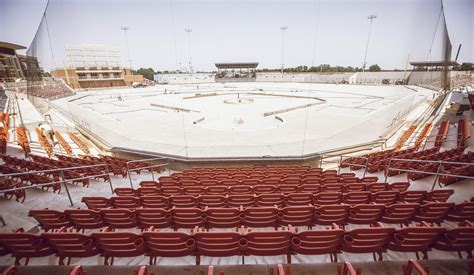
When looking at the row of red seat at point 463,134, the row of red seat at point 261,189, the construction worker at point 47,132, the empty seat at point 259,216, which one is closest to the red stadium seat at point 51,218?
the row of red seat at point 261,189

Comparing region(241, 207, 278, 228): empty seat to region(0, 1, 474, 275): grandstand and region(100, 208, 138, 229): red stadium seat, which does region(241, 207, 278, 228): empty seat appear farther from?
region(100, 208, 138, 229): red stadium seat

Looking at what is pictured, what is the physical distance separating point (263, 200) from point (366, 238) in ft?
6.92

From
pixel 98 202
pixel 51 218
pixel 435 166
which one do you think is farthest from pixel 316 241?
pixel 435 166

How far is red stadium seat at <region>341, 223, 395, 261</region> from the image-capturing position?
9.54 feet

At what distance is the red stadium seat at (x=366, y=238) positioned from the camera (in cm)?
291

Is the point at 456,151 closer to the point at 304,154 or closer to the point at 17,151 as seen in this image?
the point at 304,154

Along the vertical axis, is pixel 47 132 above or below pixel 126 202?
below

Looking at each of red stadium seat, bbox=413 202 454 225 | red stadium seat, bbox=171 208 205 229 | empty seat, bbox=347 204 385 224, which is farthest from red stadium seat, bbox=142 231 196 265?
red stadium seat, bbox=413 202 454 225

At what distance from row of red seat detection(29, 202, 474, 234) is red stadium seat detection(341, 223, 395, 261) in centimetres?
80

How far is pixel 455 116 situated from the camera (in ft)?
53.1

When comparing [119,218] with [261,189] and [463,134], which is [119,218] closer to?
[261,189]

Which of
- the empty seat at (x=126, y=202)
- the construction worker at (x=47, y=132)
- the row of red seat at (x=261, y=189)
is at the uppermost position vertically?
the empty seat at (x=126, y=202)

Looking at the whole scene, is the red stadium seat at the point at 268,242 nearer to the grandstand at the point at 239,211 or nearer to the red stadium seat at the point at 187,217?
the grandstand at the point at 239,211

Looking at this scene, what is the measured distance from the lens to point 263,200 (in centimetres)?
465
